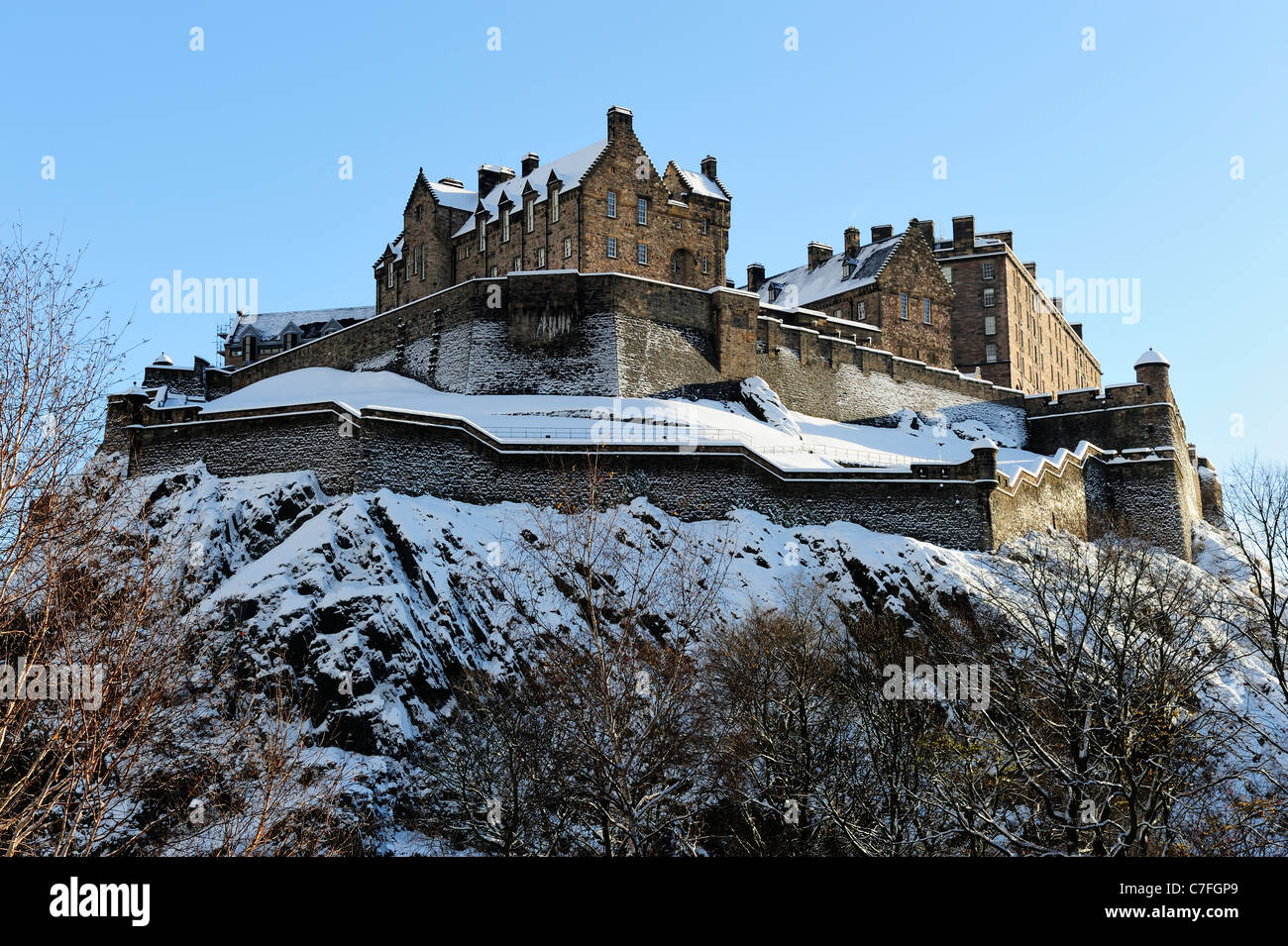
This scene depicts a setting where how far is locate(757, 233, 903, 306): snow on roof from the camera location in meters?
61.1

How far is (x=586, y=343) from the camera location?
1810 inches

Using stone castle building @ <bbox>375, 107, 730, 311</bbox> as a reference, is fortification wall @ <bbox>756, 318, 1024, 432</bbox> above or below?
below

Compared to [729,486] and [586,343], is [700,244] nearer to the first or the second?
[586,343]

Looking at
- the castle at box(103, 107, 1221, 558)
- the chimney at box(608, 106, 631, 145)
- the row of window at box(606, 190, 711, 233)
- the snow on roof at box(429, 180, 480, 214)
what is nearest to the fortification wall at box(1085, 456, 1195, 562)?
the castle at box(103, 107, 1221, 558)

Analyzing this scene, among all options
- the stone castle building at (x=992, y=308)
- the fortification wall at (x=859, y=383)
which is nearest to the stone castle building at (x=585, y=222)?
the fortification wall at (x=859, y=383)

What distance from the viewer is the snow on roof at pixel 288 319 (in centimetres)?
7519

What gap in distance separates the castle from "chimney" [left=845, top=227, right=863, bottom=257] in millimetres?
189

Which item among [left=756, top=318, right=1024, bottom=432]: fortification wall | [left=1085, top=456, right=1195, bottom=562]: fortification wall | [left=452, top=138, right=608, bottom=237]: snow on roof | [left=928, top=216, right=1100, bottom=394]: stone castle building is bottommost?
[left=1085, top=456, right=1195, bottom=562]: fortification wall

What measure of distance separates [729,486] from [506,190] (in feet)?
90.0

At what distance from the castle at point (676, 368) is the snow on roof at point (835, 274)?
21cm

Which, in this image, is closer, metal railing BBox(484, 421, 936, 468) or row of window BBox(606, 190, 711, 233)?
metal railing BBox(484, 421, 936, 468)

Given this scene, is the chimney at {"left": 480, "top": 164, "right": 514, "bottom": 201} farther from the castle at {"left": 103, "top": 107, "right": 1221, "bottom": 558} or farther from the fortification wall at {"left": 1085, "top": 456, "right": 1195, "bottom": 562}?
the fortification wall at {"left": 1085, "top": 456, "right": 1195, "bottom": 562}

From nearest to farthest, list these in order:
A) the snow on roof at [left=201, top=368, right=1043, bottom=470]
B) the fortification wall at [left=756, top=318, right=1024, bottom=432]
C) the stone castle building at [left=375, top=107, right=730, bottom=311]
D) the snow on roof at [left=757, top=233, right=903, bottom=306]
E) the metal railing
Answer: the metal railing < the snow on roof at [left=201, top=368, right=1043, bottom=470] < the fortification wall at [left=756, top=318, right=1024, bottom=432] < the stone castle building at [left=375, top=107, right=730, bottom=311] < the snow on roof at [left=757, top=233, right=903, bottom=306]
